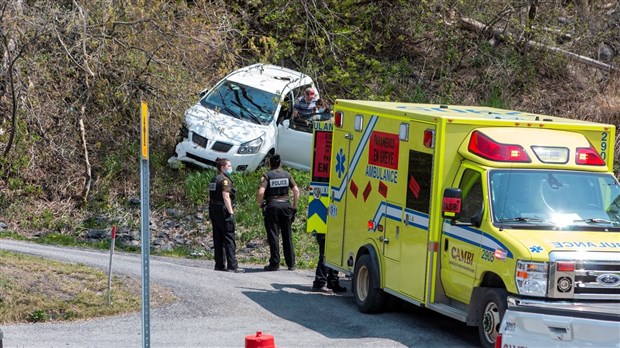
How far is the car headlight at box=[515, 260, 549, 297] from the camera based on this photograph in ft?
32.2

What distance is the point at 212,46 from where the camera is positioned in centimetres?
2073

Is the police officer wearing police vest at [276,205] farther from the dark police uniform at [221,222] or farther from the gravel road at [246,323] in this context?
the gravel road at [246,323]

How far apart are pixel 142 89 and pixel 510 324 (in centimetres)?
1503

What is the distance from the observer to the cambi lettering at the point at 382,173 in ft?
39.8

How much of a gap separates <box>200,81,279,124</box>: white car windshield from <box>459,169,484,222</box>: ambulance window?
10.7 m

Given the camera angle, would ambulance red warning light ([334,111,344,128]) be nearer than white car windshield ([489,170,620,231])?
No

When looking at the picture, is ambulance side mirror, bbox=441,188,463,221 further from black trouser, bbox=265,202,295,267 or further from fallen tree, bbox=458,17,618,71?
fallen tree, bbox=458,17,618,71

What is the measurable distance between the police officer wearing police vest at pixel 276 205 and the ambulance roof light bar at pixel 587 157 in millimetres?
5497

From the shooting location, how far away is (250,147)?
822 inches

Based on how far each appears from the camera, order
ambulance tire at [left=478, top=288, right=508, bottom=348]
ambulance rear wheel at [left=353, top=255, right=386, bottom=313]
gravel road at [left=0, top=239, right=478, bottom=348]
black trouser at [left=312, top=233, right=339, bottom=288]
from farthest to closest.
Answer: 1. black trouser at [left=312, top=233, right=339, bottom=288]
2. ambulance rear wheel at [left=353, top=255, right=386, bottom=313]
3. gravel road at [left=0, top=239, right=478, bottom=348]
4. ambulance tire at [left=478, top=288, right=508, bottom=348]

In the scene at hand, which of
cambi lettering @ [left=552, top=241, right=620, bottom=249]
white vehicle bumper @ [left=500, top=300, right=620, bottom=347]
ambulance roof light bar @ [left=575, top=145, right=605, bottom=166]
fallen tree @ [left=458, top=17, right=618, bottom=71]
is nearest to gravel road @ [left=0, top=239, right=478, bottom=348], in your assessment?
cambi lettering @ [left=552, top=241, right=620, bottom=249]

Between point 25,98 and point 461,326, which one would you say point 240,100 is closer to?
point 25,98

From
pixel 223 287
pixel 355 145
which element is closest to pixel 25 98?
pixel 223 287

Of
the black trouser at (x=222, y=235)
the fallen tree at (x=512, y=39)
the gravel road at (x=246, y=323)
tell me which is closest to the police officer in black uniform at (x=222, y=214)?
the black trouser at (x=222, y=235)
